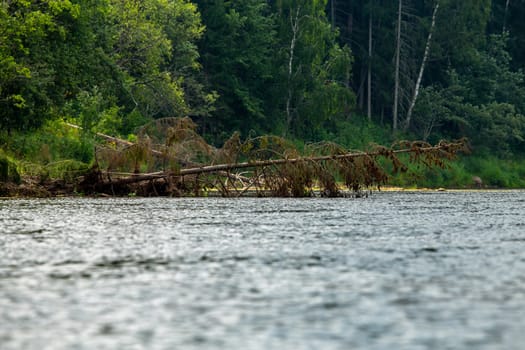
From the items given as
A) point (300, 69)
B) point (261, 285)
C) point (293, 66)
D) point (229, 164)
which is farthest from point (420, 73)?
point (261, 285)

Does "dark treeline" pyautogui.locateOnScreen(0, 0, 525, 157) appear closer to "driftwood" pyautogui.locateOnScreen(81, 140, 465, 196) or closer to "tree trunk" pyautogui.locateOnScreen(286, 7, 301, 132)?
"tree trunk" pyautogui.locateOnScreen(286, 7, 301, 132)

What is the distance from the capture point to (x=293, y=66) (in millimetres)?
69312

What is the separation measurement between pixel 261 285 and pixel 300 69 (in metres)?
58.1

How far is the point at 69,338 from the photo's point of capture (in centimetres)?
748

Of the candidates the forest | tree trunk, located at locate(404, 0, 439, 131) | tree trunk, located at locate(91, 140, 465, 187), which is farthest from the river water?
tree trunk, located at locate(404, 0, 439, 131)

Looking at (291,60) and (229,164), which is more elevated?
(291,60)

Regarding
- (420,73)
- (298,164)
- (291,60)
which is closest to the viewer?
(298,164)

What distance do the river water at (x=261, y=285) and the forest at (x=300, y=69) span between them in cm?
2537

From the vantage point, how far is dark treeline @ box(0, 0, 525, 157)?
48.2 metres

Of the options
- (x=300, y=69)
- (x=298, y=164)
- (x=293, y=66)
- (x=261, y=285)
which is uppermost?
(x=293, y=66)

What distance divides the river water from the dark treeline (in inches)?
1060

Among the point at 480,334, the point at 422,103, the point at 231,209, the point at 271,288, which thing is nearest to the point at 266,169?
the point at 231,209

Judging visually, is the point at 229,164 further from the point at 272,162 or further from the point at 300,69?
the point at 300,69

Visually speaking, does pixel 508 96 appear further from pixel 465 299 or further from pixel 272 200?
pixel 465 299
